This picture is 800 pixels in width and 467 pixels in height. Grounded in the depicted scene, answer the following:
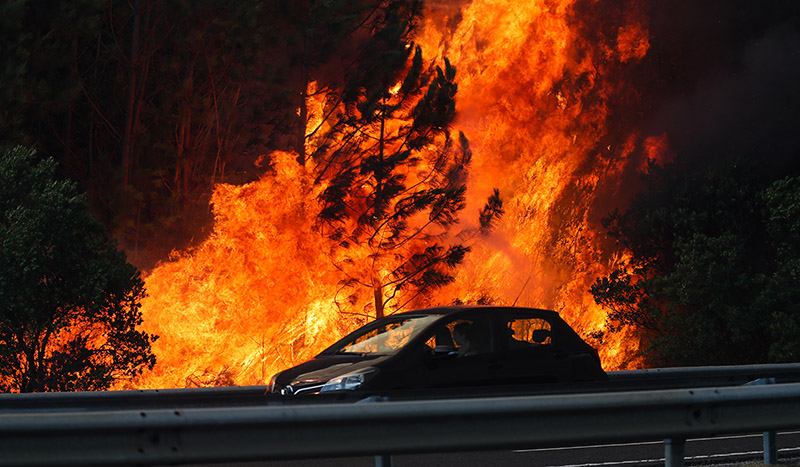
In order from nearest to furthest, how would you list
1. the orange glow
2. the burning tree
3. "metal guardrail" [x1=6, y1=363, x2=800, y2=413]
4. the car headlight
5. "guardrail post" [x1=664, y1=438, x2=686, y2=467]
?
"guardrail post" [x1=664, y1=438, x2=686, y2=467] < "metal guardrail" [x1=6, y1=363, x2=800, y2=413] < the car headlight < the burning tree < the orange glow

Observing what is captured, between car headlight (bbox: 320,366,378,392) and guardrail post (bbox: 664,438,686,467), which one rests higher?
car headlight (bbox: 320,366,378,392)

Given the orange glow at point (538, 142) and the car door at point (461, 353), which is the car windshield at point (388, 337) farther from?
the orange glow at point (538, 142)

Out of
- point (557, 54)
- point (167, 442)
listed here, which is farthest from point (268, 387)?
point (557, 54)

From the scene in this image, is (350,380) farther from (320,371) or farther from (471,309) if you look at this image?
(471,309)

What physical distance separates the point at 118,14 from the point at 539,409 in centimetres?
2134

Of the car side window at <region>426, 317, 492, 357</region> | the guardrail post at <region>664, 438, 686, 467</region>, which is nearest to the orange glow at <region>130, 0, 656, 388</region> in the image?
the car side window at <region>426, 317, 492, 357</region>

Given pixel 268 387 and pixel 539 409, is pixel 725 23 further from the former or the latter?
pixel 539 409

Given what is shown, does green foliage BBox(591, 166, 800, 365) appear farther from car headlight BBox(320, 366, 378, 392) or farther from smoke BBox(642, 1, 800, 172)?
car headlight BBox(320, 366, 378, 392)

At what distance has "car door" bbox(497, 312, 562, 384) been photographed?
329 inches

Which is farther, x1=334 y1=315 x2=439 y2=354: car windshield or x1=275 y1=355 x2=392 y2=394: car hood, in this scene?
→ x1=334 y1=315 x2=439 y2=354: car windshield

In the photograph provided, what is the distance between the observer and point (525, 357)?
8.51 m

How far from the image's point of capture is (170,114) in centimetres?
2352

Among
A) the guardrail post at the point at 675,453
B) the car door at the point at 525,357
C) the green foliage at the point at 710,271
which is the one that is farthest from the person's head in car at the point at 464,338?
the green foliage at the point at 710,271

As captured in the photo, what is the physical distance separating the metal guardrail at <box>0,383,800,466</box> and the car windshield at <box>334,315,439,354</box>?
12.6 feet
